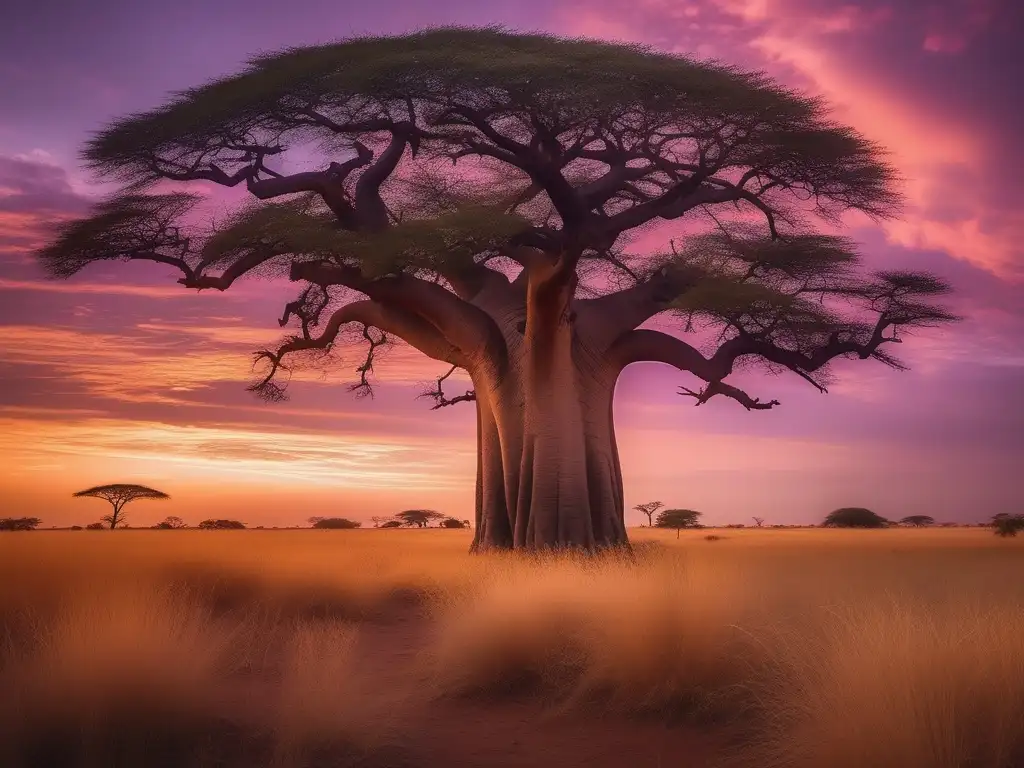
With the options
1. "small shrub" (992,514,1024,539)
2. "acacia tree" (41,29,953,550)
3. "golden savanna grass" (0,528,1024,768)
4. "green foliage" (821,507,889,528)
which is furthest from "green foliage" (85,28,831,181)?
"green foliage" (821,507,889,528)

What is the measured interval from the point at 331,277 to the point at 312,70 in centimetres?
327

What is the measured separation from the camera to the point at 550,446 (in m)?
16.5

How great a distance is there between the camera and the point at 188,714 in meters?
6.23

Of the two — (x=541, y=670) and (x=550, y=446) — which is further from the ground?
(x=550, y=446)

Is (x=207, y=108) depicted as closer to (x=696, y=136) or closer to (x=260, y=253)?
(x=260, y=253)

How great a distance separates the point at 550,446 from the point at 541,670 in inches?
345

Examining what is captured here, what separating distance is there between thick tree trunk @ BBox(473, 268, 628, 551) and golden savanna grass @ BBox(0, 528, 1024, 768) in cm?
495

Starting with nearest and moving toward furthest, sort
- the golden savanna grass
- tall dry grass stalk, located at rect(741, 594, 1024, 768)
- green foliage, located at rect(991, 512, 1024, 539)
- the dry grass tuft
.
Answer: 1. tall dry grass stalk, located at rect(741, 594, 1024, 768)
2. the golden savanna grass
3. the dry grass tuft
4. green foliage, located at rect(991, 512, 1024, 539)

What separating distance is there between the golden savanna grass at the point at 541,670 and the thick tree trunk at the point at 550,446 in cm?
495

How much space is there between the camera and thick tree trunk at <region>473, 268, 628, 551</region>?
16406 millimetres

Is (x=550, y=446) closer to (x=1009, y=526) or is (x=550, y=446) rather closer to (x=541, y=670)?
(x=541, y=670)

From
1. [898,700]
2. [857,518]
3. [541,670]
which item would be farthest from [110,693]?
[857,518]

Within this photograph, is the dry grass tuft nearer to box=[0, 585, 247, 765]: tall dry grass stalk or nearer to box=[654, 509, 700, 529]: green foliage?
box=[0, 585, 247, 765]: tall dry grass stalk

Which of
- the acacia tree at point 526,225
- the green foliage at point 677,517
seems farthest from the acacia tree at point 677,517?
the acacia tree at point 526,225
